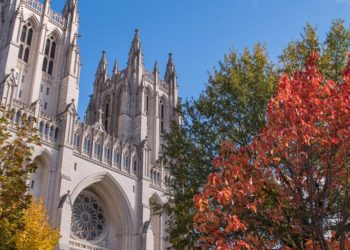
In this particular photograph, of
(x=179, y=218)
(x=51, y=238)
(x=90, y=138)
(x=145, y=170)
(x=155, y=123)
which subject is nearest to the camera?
(x=179, y=218)

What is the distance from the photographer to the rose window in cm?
3165

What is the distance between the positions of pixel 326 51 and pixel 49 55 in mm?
29181

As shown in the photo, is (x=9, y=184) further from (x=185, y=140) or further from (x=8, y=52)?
(x=8, y=52)

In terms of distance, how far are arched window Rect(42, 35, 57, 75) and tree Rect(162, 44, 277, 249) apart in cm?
2371

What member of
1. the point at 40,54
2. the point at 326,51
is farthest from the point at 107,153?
the point at 326,51

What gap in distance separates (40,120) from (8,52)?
20.5 feet

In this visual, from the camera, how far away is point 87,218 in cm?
3269

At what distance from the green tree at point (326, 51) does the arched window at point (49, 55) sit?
2751cm

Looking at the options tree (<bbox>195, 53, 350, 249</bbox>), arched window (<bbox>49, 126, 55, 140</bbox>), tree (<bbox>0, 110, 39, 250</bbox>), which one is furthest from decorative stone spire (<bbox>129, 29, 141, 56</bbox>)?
tree (<bbox>195, 53, 350, 249</bbox>)

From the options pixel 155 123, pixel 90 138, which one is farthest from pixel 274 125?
pixel 155 123

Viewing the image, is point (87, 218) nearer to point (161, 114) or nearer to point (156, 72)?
point (161, 114)

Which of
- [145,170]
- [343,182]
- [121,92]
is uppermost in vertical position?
[121,92]

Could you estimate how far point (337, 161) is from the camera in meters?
7.20

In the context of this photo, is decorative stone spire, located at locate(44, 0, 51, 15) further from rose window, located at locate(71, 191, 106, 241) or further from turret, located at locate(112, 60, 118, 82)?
rose window, located at locate(71, 191, 106, 241)
